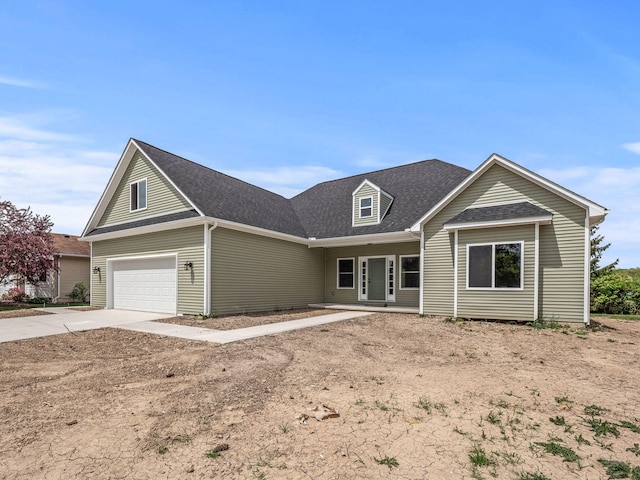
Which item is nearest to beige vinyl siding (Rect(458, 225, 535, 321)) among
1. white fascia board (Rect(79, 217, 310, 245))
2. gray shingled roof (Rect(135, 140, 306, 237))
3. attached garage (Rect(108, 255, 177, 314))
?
white fascia board (Rect(79, 217, 310, 245))

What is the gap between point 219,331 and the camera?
9555mm

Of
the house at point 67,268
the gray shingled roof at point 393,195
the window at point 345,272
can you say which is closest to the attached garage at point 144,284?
the gray shingled roof at point 393,195

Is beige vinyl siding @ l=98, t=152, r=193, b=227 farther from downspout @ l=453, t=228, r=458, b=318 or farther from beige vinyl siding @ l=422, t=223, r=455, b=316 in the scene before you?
downspout @ l=453, t=228, r=458, b=318

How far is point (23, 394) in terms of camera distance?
16.3ft

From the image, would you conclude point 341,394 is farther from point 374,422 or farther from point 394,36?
point 394,36

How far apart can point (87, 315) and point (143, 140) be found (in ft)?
24.3

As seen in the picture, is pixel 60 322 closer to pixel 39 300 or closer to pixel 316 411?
pixel 316 411

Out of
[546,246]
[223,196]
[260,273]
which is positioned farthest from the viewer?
[223,196]

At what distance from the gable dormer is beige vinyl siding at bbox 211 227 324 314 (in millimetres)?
2943

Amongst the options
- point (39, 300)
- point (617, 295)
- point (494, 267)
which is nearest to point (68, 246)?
point (39, 300)

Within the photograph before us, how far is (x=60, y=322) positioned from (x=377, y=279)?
12.4 metres

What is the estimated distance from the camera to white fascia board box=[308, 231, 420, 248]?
14.5 metres

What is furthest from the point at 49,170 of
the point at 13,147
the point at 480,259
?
the point at 480,259

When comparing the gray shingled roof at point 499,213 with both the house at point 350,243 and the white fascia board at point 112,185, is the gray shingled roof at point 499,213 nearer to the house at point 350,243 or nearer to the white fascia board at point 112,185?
the house at point 350,243
